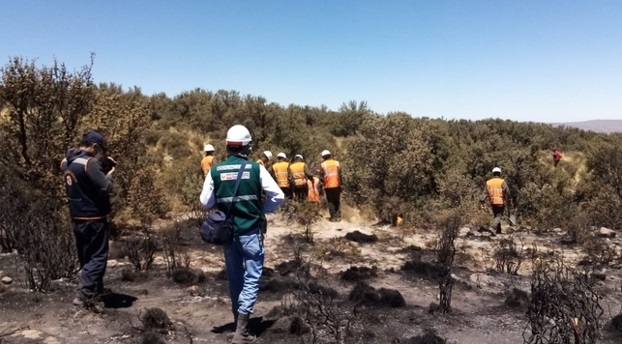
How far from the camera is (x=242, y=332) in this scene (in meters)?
4.12

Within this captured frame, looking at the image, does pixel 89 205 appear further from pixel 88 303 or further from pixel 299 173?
pixel 299 173

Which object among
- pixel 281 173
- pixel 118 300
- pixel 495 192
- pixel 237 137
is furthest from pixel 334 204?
pixel 237 137

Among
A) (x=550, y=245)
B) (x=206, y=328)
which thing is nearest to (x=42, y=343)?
(x=206, y=328)

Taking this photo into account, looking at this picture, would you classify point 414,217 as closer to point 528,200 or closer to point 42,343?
point 528,200

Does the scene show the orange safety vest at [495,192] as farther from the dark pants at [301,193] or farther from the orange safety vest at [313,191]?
the dark pants at [301,193]

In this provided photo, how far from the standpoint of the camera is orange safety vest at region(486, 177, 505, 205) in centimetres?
1117

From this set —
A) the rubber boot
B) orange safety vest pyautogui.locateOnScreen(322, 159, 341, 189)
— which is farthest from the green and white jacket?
orange safety vest pyautogui.locateOnScreen(322, 159, 341, 189)

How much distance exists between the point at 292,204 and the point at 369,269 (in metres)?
4.82

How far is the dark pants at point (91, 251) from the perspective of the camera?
15.5ft

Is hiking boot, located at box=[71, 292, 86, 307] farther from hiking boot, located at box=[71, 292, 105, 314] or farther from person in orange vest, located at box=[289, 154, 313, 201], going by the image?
person in orange vest, located at box=[289, 154, 313, 201]

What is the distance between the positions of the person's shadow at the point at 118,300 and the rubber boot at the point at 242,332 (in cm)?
176

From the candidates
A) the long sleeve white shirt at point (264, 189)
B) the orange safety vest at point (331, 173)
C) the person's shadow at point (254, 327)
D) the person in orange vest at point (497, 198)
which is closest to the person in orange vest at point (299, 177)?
the orange safety vest at point (331, 173)

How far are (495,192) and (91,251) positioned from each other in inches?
361

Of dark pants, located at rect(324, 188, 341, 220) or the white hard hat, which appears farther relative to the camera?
dark pants, located at rect(324, 188, 341, 220)
